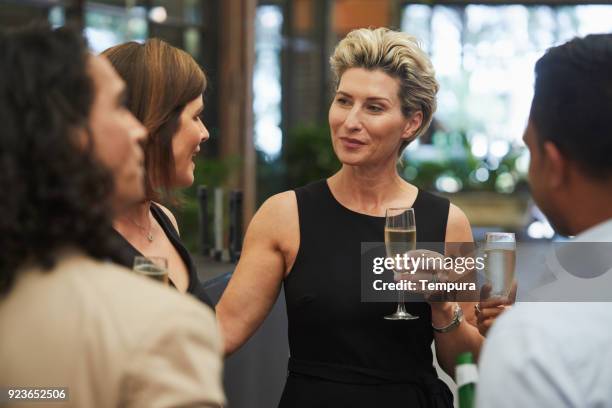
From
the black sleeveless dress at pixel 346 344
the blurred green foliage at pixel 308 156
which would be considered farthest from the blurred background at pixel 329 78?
the black sleeveless dress at pixel 346 344

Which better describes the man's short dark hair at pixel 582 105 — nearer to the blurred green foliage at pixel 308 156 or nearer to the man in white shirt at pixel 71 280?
the man in white shirt at pixel 71 280

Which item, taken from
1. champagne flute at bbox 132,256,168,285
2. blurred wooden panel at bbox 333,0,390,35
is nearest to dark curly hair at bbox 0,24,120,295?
champagne flute at bbox 132,256,168,285

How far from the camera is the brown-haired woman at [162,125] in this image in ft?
7.04

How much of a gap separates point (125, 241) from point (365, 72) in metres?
0.86

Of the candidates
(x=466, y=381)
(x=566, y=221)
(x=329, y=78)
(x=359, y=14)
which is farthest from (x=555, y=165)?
(x=359, y=14)

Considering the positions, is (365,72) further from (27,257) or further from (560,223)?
(27,257)

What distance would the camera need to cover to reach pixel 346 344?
8.29ft

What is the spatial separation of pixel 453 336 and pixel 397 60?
2.37ft

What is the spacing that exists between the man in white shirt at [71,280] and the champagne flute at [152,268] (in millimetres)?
481

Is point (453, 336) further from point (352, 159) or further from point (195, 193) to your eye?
point (195, 193)

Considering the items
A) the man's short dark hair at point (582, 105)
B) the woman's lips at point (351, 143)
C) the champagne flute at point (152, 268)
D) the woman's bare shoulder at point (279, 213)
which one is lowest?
the woman's bare shoulder at point (279, 213)

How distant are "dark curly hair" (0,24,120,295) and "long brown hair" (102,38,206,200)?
916mm

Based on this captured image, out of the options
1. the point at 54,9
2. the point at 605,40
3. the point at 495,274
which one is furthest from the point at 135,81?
the point at 54,9

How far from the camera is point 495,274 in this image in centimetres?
237
